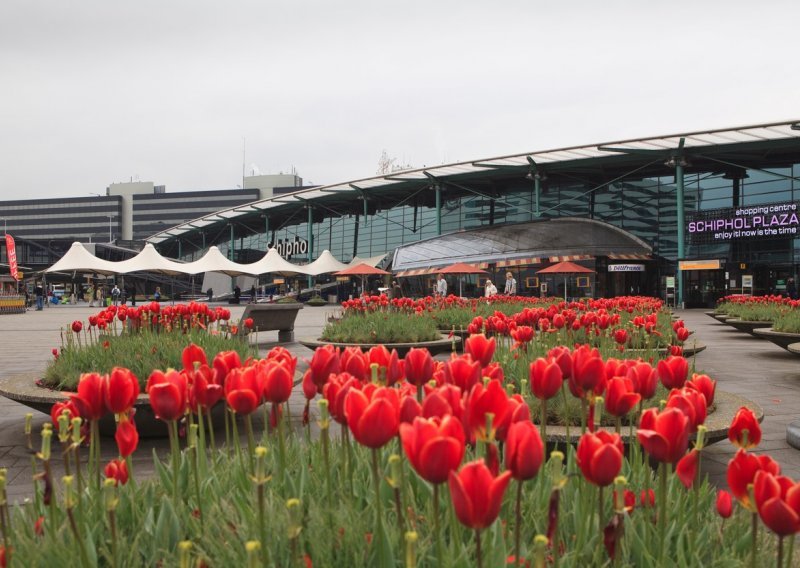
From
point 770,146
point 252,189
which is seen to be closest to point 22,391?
point 770,146

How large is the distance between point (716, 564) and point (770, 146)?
32.6 metres

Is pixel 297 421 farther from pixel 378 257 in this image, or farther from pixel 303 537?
pixel 378 257

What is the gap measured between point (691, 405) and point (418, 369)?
70cm

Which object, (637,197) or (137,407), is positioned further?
(637,197)

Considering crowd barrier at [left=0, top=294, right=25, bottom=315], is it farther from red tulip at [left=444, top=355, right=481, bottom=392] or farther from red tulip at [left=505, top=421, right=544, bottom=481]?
red tulip at [left=505, top=421, right=544, bottom=481]

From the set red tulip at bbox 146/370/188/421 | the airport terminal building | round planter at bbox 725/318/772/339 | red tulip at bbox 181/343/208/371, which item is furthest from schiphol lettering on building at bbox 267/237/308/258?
red tulip at bbox 146/370/188/421

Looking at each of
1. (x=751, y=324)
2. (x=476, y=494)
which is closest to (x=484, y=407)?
(x=476, y=494)

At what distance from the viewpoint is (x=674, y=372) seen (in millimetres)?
1861

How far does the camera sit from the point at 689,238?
33.1 m

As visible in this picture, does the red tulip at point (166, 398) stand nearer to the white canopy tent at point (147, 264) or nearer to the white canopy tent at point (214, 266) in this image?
the white canopy tent at point (147, 264)

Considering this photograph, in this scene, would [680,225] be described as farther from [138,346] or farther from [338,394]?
[338,394]

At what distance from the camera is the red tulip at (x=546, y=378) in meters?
1.56

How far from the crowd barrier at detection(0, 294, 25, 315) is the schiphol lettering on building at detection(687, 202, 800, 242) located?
32509mm

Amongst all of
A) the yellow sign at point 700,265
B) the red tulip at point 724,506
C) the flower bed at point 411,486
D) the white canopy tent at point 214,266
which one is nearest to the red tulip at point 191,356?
the flower bed at point 411,486
